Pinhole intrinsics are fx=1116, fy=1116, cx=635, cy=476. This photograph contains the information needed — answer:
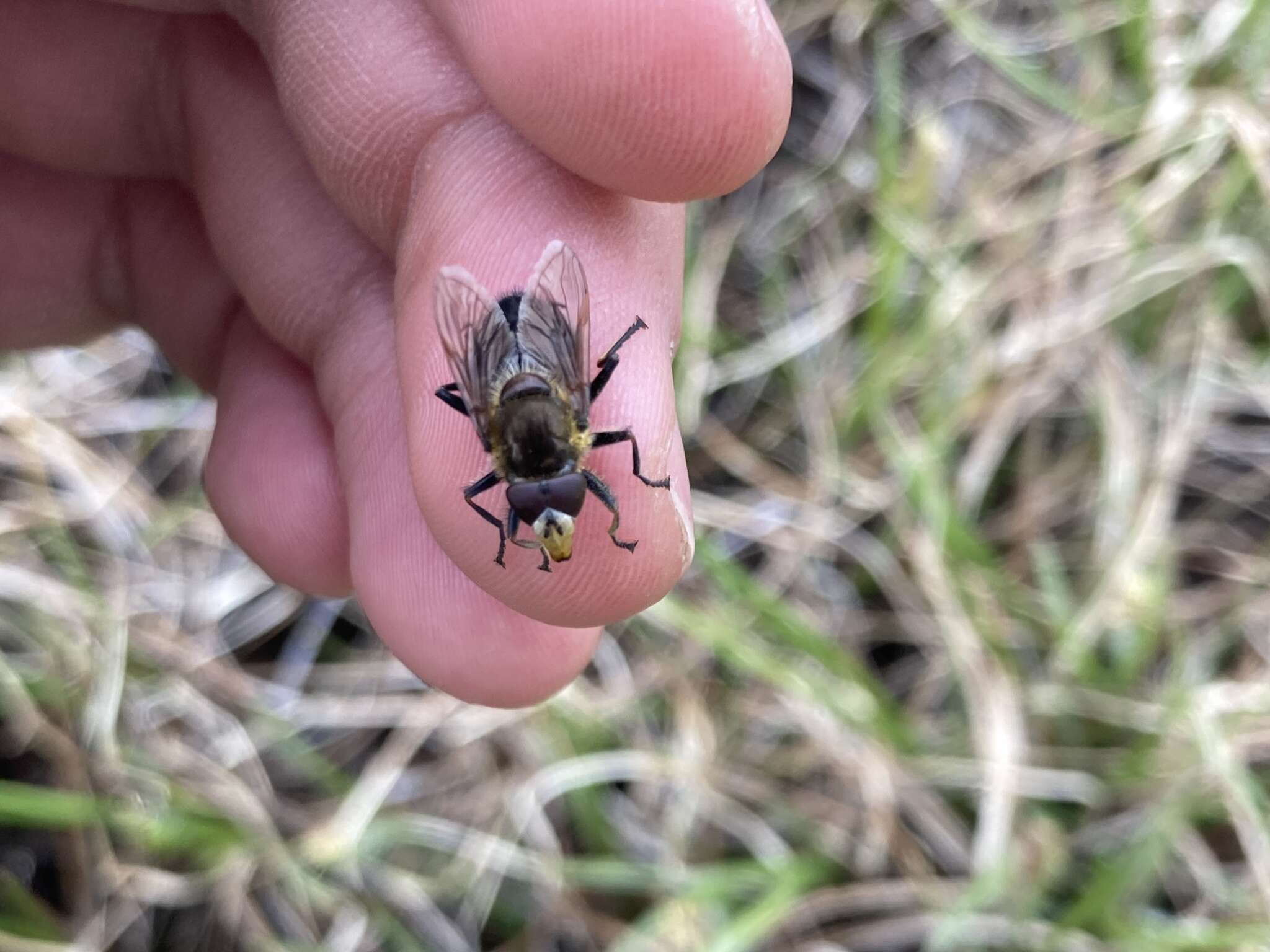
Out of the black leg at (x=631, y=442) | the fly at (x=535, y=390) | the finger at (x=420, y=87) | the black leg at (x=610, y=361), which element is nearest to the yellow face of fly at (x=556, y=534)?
the fly at (x=535, y=390)

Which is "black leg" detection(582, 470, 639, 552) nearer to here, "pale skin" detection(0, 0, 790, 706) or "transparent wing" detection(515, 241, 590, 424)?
"pale skin" detection(0, 0, 790, 706)

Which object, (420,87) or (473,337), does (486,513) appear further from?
(420,87)

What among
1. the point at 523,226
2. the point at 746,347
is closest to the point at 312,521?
the point at 523,226

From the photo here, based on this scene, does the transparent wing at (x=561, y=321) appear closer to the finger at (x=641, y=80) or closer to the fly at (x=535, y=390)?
the fly at (x=535, y=390)

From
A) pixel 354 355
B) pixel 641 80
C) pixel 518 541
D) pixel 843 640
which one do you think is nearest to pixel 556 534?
pixel 518 541

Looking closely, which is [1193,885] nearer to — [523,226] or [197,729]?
[523,226]

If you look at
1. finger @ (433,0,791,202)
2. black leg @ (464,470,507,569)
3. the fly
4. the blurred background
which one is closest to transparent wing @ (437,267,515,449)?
the fly
